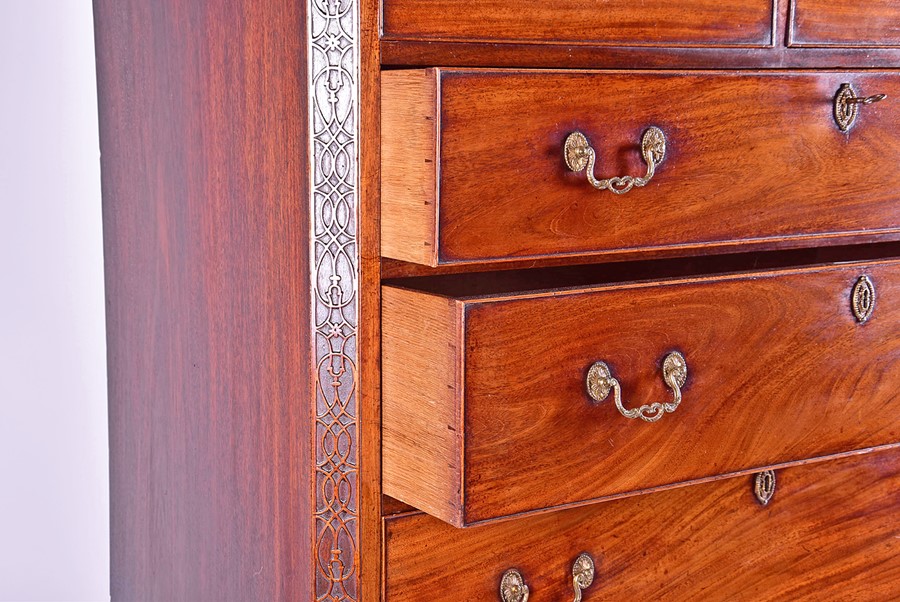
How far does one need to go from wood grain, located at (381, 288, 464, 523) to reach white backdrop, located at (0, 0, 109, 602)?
662 millimetres

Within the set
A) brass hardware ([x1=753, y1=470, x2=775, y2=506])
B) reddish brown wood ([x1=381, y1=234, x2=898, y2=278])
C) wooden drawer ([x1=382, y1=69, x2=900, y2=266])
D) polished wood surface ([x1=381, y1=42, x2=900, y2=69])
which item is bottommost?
brass hardware ([x1=753, y1=470, x2=775, y2=506])

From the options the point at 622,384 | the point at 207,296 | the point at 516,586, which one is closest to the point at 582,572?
the point at 516,586

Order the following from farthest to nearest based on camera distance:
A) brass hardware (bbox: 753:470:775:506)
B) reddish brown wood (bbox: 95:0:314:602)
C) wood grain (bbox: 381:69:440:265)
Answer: brass hardware (bbox: 753:470:775:506) → reddish brown wood (bbox: 95:0:314:602) → wood grain (bbox: 381:69:440:265)

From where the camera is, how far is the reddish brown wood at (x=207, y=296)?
0.99m

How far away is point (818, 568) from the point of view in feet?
3.90

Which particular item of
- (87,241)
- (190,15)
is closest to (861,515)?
(190,15)

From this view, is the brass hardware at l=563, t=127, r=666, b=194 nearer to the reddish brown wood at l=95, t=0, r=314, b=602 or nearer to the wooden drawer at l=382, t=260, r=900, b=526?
the wooden drawer at l=382, t=260, r=900, b=526

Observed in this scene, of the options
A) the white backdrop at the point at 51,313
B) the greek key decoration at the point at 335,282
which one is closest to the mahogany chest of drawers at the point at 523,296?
the greek key decoration at the point at 335,282

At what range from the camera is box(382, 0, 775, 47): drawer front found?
899 millimetres

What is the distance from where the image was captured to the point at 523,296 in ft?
2.92

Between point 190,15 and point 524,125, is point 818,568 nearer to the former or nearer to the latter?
point 524,125

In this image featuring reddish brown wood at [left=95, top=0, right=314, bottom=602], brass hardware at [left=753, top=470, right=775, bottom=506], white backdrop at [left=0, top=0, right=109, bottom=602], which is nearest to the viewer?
reddish brown wood at [left=95, top=0, right=314, bottom=602]

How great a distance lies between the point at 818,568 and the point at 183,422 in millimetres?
604

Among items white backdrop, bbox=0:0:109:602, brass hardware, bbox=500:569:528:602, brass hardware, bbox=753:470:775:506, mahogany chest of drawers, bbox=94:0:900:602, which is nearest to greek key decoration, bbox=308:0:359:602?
mahogany chest of drawers, bbox=94:0:900:602
